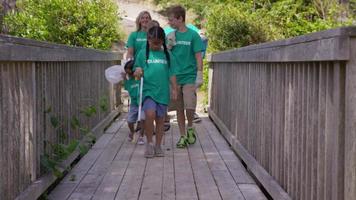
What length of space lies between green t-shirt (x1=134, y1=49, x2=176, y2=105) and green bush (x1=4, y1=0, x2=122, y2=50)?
577 cm

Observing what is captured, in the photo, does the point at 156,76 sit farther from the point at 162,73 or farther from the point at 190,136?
the point at 190,136

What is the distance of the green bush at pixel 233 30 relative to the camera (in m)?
14.2

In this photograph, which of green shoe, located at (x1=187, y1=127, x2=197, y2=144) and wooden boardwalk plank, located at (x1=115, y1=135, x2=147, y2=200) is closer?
wooden boardwalk plank, located at (x1=115, y1=135, x2=147, y2=200)

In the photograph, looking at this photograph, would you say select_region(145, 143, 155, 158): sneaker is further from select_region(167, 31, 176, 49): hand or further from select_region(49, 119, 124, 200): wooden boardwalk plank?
select_region(167, 31, 176, 49): hand

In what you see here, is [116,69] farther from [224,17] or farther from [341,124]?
[224,17]

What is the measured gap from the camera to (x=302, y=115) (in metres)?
4.02

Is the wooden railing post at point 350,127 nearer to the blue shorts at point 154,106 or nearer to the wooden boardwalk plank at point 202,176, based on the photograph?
the wooden boardwalk plank at point 202,176

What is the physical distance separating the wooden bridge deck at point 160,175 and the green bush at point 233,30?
20.9ft

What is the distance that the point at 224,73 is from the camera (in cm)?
895

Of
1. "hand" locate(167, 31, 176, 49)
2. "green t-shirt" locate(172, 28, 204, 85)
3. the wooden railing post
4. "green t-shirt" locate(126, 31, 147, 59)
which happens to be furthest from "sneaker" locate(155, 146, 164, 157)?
the wooden railing post

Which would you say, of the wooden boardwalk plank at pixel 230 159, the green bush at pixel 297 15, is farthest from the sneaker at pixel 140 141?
the green bush at pixel 297 15

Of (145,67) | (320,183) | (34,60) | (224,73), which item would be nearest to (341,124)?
(320,183)

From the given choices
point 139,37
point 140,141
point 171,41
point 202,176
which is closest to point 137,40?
point 139,37

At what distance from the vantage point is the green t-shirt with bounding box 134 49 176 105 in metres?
6.97
